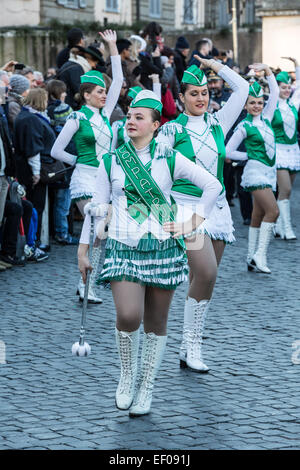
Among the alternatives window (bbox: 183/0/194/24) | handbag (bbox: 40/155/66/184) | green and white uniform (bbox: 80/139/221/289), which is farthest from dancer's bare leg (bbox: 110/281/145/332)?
window (bbox: 183/0/194/24)

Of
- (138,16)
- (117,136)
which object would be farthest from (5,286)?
(138,16)

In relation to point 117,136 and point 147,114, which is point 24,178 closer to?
point 117,136

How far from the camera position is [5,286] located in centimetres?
1100

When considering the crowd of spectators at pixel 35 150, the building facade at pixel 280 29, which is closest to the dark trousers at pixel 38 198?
the crowd of spectators at pixel 35 150

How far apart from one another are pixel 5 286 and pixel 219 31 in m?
24.8

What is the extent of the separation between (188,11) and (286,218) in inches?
1173

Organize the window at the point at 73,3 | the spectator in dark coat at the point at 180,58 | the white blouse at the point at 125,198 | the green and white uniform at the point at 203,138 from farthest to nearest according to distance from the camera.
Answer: the window at the point at 73,3 → the spectator in dark coat at the point at 180,58 → the green and white uniform at the point at 203,138 → the white blouse at the point at 125,198

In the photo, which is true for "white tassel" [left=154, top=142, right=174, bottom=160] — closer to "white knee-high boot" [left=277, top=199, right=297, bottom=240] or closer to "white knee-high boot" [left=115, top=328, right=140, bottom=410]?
"white knee-high boot" [left=115, top=328, right=140, bottom=410]

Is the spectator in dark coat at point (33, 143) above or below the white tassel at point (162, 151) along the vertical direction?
below

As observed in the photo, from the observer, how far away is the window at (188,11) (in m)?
42.7

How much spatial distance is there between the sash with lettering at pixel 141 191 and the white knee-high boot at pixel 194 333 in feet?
4.30

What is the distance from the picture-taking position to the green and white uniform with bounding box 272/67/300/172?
14.3m

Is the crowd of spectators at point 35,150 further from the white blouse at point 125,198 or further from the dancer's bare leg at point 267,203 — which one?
the white blouse at point 125,198

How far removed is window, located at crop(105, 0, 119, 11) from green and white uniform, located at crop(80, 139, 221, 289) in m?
30.6
